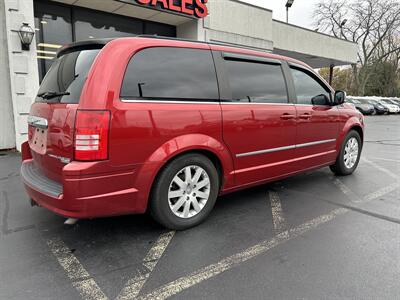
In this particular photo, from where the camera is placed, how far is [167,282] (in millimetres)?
2354

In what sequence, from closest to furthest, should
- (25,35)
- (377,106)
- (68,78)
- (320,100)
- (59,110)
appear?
(59,110), (68,78), (320,100), (25,35), (377,106)

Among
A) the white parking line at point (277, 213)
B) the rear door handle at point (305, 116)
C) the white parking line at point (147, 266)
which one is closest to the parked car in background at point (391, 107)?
the rear door handle at point (305, 116)

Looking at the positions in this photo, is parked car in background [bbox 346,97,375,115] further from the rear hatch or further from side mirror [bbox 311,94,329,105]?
the rear hatch

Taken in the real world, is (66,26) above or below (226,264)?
above

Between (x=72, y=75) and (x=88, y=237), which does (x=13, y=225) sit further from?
(x=72, y=75)

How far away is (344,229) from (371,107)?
89.8 feet

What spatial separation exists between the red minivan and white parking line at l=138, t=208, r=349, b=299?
2.24ft

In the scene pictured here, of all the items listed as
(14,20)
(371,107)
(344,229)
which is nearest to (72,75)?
(344,229)

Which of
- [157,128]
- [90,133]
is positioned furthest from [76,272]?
[157,128]

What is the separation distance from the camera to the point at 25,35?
6.95 meters

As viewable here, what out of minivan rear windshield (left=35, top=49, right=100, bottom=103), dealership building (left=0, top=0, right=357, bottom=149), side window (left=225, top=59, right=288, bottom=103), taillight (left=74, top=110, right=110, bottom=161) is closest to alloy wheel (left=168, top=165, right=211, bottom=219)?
taillight (left=74, top=110, right=110, bottom=161)

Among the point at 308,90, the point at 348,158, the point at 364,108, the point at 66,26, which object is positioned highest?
the point at 66,26

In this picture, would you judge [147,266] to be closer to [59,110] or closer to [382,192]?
[59,110]

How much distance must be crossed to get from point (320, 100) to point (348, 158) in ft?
4.53
